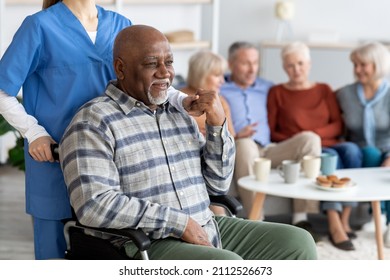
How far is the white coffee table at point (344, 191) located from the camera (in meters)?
3.45

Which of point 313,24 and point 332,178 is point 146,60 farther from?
point 313,24

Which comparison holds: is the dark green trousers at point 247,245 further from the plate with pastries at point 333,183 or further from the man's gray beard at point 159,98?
the plate with pastries at point 333,183

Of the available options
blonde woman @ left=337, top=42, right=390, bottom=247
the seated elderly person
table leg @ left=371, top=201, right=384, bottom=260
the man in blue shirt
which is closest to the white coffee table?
table leg @ left=371, top=201, right=384, bottom=260

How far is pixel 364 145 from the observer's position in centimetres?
430

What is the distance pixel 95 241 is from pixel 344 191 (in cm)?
154

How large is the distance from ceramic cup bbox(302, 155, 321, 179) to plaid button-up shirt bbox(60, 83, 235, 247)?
137cm

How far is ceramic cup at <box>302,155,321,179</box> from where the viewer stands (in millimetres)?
3689

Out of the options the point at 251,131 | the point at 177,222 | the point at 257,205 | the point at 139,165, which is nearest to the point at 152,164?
the point at 139,165

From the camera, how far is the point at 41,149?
2.21 metres

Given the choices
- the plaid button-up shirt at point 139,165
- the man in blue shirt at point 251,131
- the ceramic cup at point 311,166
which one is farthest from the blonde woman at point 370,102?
the plaid button-up shirt at point 139,165

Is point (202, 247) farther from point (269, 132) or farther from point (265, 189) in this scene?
point (269, 132)

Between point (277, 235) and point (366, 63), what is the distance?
2162 millimetres

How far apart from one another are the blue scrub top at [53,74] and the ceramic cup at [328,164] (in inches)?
64.3

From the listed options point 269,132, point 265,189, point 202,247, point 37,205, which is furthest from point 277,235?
point 269,132
